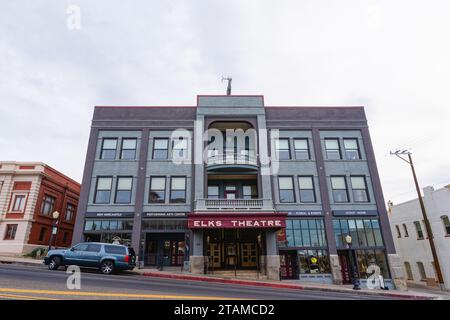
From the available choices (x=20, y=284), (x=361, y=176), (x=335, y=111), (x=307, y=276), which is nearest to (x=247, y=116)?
(x=335, y=111)

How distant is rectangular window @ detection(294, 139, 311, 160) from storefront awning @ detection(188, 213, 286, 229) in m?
7.26

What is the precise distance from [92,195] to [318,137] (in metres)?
21.2

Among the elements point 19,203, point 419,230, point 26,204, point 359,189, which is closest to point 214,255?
point 359,189

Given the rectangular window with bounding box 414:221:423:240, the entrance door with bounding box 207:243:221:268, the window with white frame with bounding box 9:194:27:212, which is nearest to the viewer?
the entrance door with bounding box 207:243:221:268

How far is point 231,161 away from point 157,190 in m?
6.96

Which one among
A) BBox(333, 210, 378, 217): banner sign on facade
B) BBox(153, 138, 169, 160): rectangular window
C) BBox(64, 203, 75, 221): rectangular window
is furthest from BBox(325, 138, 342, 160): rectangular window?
BBox(64, 203, 75, 221): rectangular window

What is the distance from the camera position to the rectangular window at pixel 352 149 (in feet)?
82.8

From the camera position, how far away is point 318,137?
2555 centimetres

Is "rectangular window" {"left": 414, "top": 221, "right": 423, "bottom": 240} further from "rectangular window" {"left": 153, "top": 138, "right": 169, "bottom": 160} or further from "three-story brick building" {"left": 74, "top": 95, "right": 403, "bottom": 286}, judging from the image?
"rectangular window" {"left": 153, "top": 138, "right": 169, "bottom": 160}

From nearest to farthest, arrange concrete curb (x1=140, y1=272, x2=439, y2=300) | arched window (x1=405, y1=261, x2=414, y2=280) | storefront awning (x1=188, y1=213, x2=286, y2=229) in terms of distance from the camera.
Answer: concrete curb (x1=140, y1=272, x2=439, y2=300) < storefront awning (x1=188, y1=213, x2=286, y2=229) < arched window (x1=405, y1=261, x2=414, y2=280)

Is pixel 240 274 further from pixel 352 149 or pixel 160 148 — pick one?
pixel 352 149

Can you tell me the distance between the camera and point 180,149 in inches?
974

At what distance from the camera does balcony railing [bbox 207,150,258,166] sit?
2281 cm

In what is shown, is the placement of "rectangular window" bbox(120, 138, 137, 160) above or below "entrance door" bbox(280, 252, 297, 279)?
above
